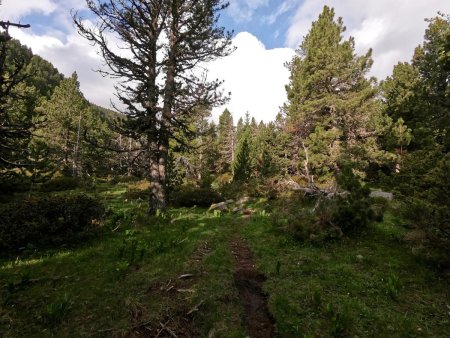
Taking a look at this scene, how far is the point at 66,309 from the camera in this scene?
16.9 ft

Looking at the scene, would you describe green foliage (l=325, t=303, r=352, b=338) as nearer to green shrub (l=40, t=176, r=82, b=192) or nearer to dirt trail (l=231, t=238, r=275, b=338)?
dirt trail (l=231, t=238, r=275, b=338)

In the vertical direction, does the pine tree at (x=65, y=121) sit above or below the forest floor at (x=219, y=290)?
above

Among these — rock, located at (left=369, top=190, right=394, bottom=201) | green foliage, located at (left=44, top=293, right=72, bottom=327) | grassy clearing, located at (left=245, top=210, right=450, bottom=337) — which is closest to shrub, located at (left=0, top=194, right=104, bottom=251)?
green foliage, located at (left=44, top=293, right=72, bottom=327)

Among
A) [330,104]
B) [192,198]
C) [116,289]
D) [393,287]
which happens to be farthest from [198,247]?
[330,104]

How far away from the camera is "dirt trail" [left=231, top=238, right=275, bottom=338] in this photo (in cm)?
543

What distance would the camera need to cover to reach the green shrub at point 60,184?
2830 cm

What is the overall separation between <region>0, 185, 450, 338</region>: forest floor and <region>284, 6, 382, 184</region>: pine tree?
54.0 feet

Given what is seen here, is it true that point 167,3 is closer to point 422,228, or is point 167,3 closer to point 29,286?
point 29,286

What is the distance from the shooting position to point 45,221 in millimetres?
8727

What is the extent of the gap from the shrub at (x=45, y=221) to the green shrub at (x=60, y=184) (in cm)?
2124

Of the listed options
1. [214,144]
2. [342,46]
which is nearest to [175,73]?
[342,46]

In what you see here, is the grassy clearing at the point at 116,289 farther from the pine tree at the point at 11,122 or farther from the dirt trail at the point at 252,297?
the pine tree at the point at 11,122

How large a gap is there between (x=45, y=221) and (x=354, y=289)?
8.63 m

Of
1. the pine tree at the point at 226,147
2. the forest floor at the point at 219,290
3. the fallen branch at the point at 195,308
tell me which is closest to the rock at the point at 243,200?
the forest floor at the point at 219,290
